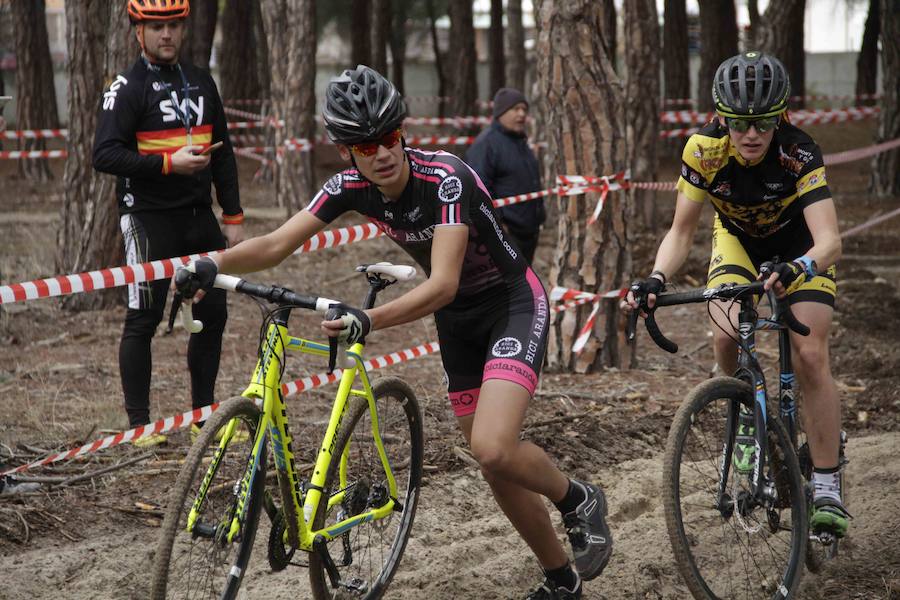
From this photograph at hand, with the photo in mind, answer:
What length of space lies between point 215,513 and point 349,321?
794mm

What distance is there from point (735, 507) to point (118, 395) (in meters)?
4.59

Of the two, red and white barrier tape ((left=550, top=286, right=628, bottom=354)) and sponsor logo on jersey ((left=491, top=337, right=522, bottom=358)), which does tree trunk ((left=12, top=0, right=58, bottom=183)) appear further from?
sponsor logo on jersey ((left=491, top=337, right=522, bottom=358))

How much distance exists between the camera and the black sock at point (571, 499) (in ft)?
14.3

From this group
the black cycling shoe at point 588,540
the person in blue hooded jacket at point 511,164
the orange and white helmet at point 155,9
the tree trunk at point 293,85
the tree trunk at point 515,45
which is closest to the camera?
the black cycling shoe at point 588,540

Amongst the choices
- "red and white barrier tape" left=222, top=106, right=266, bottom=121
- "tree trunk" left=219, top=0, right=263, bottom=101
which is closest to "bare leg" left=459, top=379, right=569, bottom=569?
"red and white barrier tape" left=222, top=106, right=266, bottom=121

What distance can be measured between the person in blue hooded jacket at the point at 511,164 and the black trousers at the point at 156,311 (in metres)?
4.05

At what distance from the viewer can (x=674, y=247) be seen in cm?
483

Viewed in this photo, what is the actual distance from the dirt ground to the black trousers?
0.32 meters

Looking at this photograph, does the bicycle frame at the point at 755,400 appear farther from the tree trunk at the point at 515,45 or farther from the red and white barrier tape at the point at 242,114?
the red and white barrier tape at the point at 242,114

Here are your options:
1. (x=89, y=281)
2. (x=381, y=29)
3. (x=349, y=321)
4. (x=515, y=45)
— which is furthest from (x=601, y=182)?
(x=381, y=29)

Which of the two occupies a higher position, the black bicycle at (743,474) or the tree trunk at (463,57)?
the tree trunk at (463,57)

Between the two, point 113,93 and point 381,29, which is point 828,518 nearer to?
point 113,93

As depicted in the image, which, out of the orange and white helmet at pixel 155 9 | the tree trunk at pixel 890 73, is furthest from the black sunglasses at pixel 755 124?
the tree trunk at pixel 890 73

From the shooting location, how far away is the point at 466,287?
4.37m
